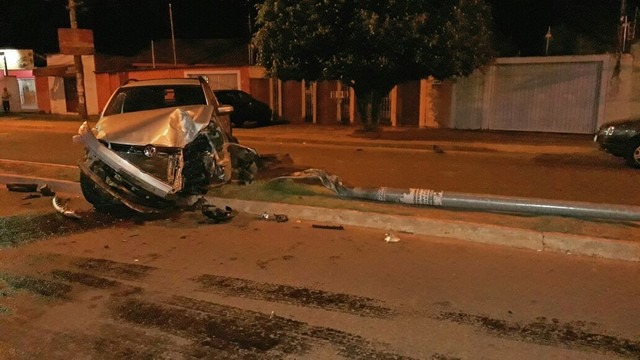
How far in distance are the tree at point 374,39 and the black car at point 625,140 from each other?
5.51 meters

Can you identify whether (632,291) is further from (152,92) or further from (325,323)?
(152,92)

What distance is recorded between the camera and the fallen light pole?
23.3 ft

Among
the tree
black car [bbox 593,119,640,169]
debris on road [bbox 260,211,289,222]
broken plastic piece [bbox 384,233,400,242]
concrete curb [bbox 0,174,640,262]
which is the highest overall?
the tree

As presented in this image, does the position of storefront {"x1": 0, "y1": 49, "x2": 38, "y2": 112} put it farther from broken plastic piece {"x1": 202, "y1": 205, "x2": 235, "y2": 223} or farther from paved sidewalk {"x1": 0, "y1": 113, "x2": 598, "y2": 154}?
broken plastic piece {"x1": 202, "y1": 205, "x2": 235, "y2": 223}

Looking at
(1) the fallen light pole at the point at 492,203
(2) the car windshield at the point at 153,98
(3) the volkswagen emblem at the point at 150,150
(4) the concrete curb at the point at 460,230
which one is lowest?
(4) the concrete curb at the point at 460,230

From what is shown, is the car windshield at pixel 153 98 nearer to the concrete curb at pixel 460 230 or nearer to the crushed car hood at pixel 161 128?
the crushed car hood at pixel 161 128

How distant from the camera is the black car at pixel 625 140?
11.6 m

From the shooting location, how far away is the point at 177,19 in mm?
38906

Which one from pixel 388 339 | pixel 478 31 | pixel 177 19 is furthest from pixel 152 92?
pixel 177 19

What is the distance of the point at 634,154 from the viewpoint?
11656 mm

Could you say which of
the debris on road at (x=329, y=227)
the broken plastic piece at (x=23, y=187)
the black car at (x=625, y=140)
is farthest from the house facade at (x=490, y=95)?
the debris on road at (x=329, y=227)

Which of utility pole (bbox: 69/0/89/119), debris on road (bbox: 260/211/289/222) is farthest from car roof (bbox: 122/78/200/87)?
utility pole (bbox: 69/0/89/119)

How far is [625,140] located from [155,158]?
9.29 metres

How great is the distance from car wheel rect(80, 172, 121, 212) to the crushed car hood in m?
1.03
